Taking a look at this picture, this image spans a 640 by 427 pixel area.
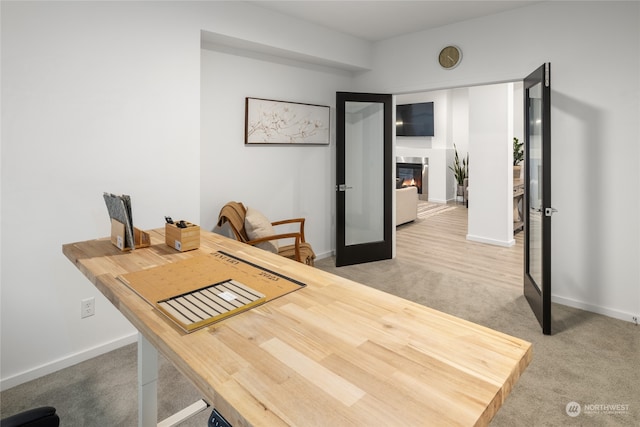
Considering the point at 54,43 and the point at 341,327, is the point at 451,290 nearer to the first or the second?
the point at 341,327

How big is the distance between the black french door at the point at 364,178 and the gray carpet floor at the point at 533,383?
1528mm

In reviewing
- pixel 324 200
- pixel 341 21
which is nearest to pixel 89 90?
pixel 341 21

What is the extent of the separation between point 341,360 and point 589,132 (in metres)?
3.23

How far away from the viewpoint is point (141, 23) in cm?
257

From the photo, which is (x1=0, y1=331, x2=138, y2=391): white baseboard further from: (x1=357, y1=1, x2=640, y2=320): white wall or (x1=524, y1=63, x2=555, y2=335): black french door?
(x1=357, y1=1, x2=640, y2=320): white wall

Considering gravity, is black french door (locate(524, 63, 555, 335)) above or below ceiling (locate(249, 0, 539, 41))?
below

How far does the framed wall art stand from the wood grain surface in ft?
8.79

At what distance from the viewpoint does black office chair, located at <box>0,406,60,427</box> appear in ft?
3.17

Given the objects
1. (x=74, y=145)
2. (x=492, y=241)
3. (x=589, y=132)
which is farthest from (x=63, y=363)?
(x=492, y=241)

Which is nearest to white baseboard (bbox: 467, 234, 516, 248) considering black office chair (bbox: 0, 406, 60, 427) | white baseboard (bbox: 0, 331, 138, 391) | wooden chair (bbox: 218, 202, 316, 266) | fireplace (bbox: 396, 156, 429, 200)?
wooden chair (bbox: 218, 202, 316, 266)

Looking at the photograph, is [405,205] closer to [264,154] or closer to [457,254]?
[457,254]

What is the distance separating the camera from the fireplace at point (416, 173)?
31.3 feet

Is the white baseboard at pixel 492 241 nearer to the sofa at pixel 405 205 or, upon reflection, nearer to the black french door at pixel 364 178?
the sofa at pixel 405 205

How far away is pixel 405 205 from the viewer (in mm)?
6770
